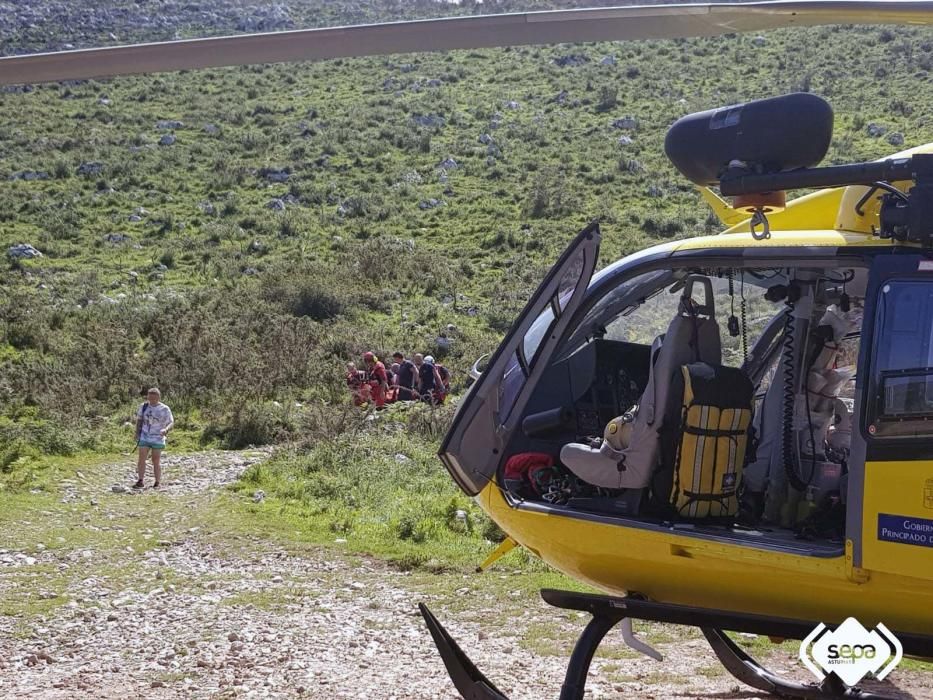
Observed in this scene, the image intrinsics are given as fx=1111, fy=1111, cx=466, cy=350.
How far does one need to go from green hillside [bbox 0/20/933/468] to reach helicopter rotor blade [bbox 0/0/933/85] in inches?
361

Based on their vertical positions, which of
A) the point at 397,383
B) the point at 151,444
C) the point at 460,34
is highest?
the point at 460,34

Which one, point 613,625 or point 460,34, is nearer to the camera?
point 460,34

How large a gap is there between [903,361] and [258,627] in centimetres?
474

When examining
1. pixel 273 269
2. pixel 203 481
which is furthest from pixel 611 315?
pixel 273 269

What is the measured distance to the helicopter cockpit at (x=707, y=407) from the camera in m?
4.95

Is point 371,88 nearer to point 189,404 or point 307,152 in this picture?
point 307,152

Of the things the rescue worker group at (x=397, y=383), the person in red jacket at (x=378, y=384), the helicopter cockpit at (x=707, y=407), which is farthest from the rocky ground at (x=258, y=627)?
the rescue worker group at (x=397, y=383)

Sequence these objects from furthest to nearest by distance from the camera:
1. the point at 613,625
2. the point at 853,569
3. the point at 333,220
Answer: the point at 333,220
the point at 613,625
the point at 853,569

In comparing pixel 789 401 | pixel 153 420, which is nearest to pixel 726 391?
pixel 789 401

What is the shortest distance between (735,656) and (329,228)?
24364 millimetres

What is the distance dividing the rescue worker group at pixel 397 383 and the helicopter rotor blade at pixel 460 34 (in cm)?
1166

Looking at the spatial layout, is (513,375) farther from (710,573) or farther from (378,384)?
(378,384)

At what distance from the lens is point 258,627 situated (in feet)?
24.5

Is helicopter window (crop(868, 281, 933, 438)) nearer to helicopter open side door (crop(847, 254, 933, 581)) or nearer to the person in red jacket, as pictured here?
helicopter open side door (crop(847, 254, 933, 581))
